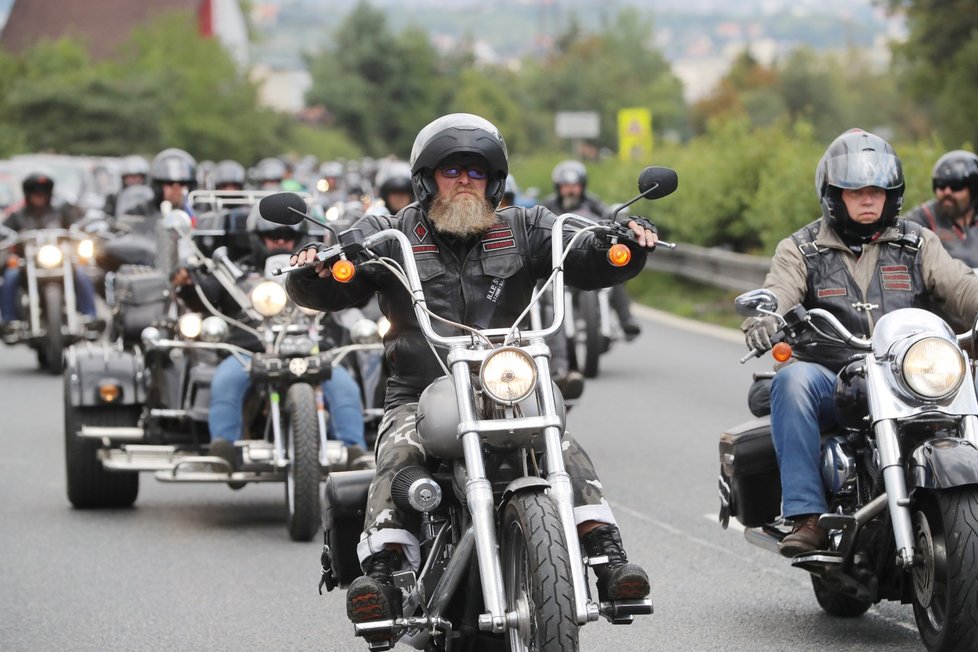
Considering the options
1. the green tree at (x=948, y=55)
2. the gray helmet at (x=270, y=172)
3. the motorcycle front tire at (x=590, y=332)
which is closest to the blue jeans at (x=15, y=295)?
the gray helmet at (x=270, y=172)

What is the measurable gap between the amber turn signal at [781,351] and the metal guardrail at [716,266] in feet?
44.3

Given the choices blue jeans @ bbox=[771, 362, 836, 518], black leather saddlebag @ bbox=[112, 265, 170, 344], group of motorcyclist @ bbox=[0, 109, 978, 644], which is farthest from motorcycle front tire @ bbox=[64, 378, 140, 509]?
blue jeans @ bbox=[771, 362, 836, 518]

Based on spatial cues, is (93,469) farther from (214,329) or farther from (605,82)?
(605,82)

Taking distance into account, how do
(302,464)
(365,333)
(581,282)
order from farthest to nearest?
(365,333)
(302,464)
(581,282)

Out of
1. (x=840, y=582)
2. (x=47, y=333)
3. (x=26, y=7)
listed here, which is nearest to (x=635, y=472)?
(x=840, y=582)

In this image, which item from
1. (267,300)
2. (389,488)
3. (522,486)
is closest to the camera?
(522,486)

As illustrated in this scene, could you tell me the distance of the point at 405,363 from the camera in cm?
641

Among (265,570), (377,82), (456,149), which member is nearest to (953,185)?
(265,570)

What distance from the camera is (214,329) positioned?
10.4 m

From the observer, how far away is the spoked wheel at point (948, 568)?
6.07m

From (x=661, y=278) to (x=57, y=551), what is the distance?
18898 mm

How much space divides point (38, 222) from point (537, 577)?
15.2 metres

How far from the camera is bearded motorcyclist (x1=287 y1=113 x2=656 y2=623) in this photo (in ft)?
20.7

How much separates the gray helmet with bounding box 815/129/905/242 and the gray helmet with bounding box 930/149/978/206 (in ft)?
15.1
